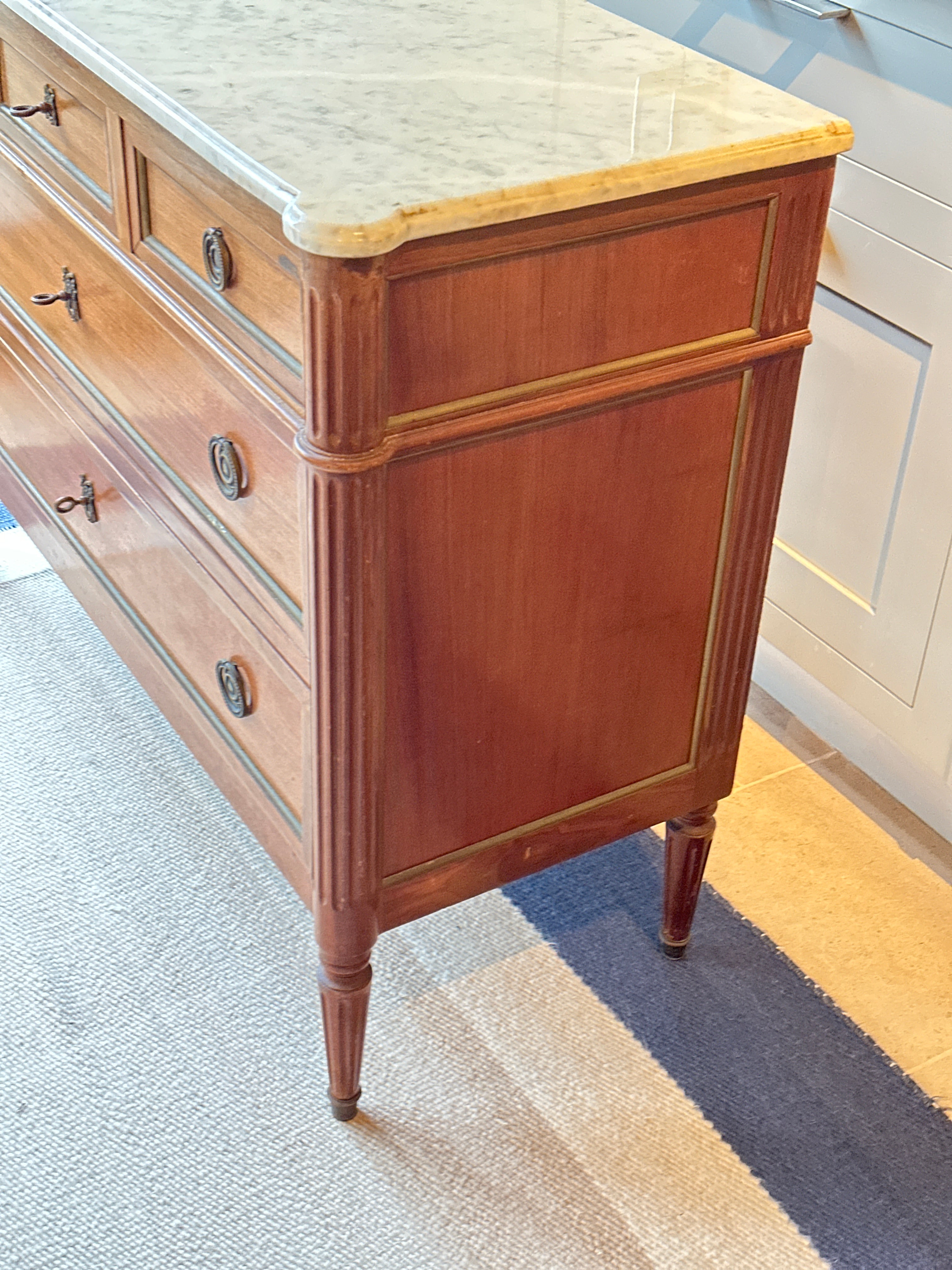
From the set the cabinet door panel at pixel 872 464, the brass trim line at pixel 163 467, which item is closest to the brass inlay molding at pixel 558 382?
the brass trim line at pixel 163 467

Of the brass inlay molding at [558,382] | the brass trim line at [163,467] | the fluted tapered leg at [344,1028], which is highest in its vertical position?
the brass inlay molding at [558,382]

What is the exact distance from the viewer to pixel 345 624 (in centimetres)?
118

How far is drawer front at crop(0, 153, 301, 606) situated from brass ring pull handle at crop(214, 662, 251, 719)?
14 cm

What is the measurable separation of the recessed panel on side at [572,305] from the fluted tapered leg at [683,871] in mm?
603

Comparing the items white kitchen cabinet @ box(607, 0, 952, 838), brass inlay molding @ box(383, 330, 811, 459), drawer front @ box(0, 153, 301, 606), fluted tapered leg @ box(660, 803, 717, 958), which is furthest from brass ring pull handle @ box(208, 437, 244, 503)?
white kitchen cabinet @ box(607, 0, 952, 838)

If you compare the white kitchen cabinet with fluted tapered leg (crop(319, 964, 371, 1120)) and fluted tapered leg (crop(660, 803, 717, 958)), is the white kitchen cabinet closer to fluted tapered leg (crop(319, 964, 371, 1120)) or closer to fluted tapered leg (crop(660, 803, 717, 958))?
fluted tapered leg (crop(660, 803, 717, 958))

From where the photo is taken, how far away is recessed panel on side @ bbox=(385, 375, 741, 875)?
121 cm

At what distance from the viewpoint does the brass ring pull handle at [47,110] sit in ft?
4.93

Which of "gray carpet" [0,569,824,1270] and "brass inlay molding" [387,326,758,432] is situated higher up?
"brass inlay molding" [387,326,758,432]

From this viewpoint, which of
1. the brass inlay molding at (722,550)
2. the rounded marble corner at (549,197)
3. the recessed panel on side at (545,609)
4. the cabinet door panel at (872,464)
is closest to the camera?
the rounded marble corner at (549,197)

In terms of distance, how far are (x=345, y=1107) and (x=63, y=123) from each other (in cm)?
108

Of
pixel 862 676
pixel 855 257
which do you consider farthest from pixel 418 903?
pixel 855 257

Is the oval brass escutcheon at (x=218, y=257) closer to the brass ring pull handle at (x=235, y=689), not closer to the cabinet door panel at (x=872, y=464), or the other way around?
the brass ring pull handle at (x=235, y=689)

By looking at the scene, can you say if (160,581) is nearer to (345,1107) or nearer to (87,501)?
(87,501)
